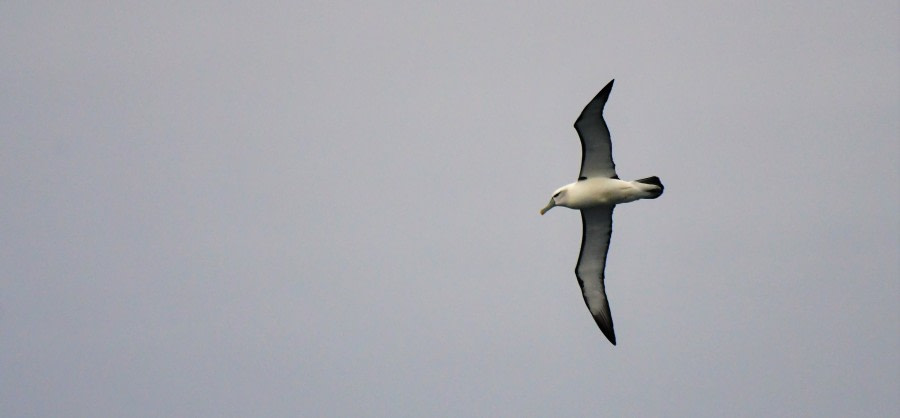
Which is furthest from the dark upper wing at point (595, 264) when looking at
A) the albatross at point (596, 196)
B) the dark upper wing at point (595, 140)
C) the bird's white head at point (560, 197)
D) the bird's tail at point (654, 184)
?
the bird's tail at point (654, 184)

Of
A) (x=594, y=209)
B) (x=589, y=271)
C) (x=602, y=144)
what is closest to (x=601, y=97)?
(x=602, y=144)

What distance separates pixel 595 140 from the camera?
81.5ft

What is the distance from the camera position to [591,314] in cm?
2767

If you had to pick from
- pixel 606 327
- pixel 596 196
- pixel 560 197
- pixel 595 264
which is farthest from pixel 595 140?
pixel 606 327

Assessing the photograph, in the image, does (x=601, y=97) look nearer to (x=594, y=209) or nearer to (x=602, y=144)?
(x=602, y=144)

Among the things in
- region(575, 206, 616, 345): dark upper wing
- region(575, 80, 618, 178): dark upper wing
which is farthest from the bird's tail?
region(575, 206, 616, 345): dark upper wing

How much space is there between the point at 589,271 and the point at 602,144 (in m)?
3.91

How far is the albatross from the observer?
24469 mm

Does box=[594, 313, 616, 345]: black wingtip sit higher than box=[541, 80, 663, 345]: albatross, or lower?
lower

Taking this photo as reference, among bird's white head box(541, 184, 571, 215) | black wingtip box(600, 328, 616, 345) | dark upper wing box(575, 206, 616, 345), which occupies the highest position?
bird's white head box(541, 184, 571, 215)

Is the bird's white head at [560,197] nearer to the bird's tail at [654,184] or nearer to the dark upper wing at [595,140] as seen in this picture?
the dark upper wing at [595,140]

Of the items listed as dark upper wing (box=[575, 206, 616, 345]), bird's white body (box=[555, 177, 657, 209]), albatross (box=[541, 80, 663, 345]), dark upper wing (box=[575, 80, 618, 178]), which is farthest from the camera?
dark upper wing (box=[575, 206, 616, 345])

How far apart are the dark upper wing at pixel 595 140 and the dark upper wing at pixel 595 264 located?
1.23 metres

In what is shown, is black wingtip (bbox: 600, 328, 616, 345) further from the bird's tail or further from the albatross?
the bird's tail
